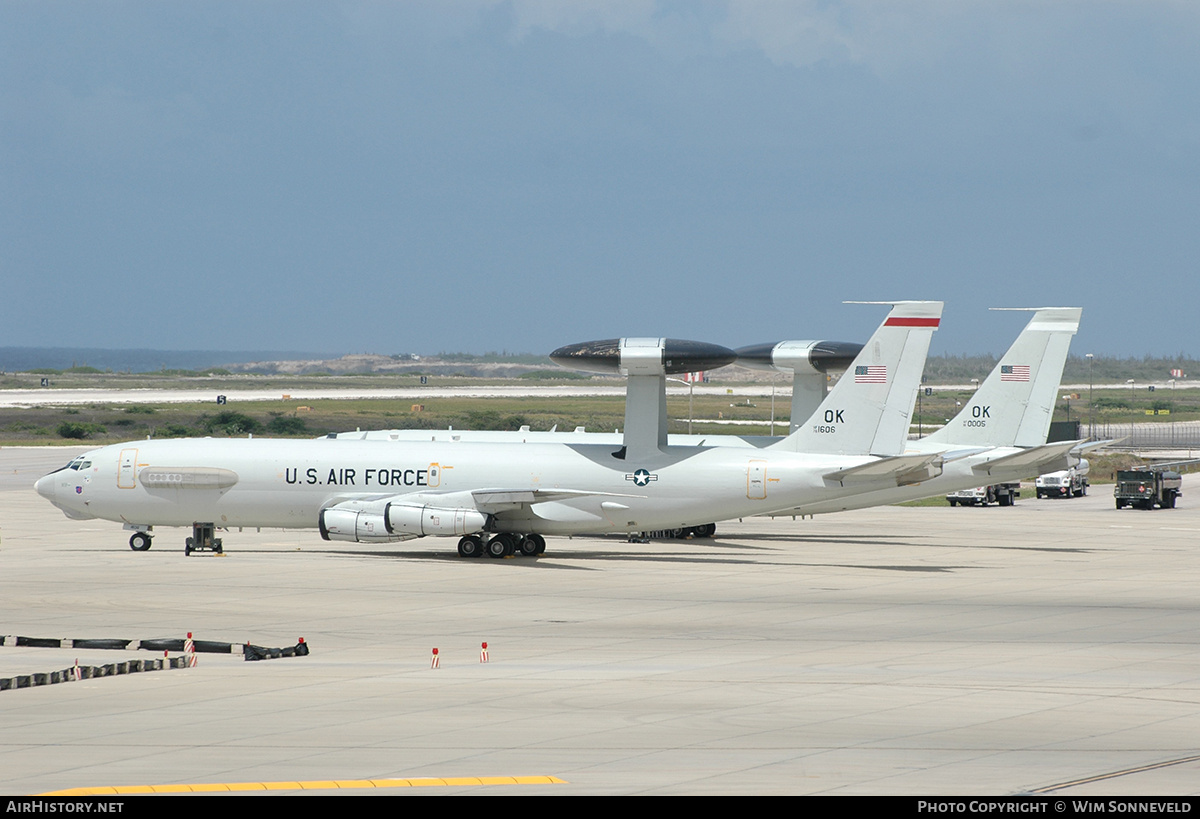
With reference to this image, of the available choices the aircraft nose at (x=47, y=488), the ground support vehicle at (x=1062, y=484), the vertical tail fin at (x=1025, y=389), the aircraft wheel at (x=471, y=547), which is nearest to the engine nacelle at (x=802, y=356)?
the vertical tail fin at (x=1025, y=389)

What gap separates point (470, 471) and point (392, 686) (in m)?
21.8

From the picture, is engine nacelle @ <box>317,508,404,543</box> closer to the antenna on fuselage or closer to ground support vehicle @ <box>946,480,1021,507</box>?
the antenna on fuselage

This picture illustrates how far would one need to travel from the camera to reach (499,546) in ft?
145

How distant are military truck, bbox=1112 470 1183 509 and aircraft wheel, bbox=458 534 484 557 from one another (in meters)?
39.3

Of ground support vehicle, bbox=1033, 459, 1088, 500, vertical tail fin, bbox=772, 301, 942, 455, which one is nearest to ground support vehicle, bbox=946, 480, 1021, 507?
ground support vehicle, bbox=1033, 459, 1088, 500

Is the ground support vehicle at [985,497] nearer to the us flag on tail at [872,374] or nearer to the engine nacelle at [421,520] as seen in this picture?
the us flag on tail at [872,374]

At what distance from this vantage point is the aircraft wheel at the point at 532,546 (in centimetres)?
4444

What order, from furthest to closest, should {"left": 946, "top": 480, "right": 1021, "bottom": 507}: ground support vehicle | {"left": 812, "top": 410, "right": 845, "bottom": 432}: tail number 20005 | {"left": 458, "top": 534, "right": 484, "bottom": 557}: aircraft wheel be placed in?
{"left": 946, "top": 480, "right": 1021, "bottom": 507}: ground support vehicle < {"left": 458, "top": 534, "right": 484, "bottom": 557}: aircraft wheel < {"left": 812, "top": 410, "right": 845, "bottom": 432}: tail number 20005

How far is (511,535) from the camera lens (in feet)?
146

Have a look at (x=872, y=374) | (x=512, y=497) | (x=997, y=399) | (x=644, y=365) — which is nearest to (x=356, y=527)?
(x=512, y=497)

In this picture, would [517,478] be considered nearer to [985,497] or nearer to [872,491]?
[872,491]

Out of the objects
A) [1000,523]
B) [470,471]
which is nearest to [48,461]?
[470,471]

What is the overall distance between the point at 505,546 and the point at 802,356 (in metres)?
15.1

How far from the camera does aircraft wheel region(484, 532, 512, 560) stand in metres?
44.2
